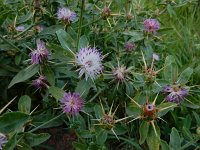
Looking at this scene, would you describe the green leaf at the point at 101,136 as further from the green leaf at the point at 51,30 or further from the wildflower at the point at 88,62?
the green leaf at the point at 51,30

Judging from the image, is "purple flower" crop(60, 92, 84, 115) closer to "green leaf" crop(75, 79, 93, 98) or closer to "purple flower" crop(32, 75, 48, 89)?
"green leaf" crop(75, 79, 93, 98)

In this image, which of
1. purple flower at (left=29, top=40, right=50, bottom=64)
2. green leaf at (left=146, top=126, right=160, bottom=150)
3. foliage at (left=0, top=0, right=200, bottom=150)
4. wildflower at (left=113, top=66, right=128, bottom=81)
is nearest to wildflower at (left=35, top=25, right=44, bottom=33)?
foliage at (left=0, top=0, right=200, bottom=150)

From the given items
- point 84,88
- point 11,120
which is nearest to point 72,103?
point 84,88

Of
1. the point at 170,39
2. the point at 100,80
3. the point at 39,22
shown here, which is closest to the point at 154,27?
the point at 100,80

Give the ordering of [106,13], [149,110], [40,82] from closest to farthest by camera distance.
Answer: [149,110]
[40,82]
[106,13]

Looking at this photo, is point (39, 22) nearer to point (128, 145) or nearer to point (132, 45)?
point (132, 45)

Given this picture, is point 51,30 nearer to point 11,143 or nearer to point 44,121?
point 44,121
